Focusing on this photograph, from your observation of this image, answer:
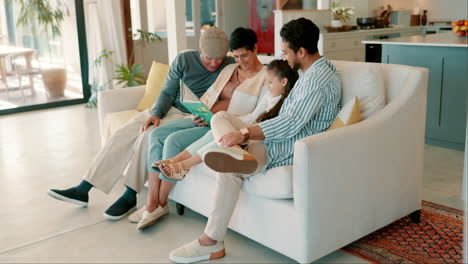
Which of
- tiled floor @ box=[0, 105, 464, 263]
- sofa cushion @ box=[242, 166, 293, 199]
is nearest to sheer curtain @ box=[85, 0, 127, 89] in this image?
tiled floor @ box=[0, 105, 464, 263]

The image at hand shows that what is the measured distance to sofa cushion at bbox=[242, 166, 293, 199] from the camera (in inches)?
88.7

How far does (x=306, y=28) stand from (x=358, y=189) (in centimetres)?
79

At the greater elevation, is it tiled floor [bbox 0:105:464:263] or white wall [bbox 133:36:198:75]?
white wall [bbox 133:36:198:75]

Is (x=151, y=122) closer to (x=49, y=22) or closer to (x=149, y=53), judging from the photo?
(x=49, y=22)

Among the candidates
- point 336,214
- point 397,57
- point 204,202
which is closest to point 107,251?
point 204,202

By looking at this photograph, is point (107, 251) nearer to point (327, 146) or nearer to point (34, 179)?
point (327, 146)

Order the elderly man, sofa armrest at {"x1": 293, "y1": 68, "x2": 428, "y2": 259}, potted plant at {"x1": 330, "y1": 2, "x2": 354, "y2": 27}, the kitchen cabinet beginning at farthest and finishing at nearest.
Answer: potted plant at {"x1": 330, "y1": 2, "x2": 354, "y2": 27} → the kitchen cabinet → the elderly man → sofa armrest at {"x1": 293, "y1": 68, "x2": 428, "y2": 259}

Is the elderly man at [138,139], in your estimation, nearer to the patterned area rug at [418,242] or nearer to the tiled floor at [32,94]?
the patterned area rug at [418,242]

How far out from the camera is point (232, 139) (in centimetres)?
236

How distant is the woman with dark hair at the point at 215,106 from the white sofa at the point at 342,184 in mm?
185

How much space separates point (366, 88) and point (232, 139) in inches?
29.5

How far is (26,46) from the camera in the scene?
6.66 metres

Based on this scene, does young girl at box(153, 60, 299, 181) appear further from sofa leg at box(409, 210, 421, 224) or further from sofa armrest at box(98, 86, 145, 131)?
sofa armrest at box(98, 86, 145, 131)

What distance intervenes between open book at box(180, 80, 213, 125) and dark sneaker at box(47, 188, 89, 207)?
2.82 feet
